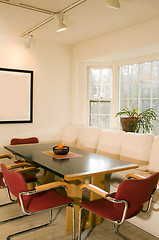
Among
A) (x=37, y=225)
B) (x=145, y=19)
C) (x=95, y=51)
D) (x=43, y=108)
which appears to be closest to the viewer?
(x=37, y=225)

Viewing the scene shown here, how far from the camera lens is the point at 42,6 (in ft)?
11.1

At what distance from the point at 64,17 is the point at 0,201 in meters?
2.81

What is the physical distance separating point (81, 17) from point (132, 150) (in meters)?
2.07

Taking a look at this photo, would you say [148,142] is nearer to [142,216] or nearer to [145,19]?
[142,216]

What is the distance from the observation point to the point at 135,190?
6.90ft

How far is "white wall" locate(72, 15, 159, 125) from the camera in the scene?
3963mm

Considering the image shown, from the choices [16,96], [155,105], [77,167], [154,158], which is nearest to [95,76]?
[155,105]

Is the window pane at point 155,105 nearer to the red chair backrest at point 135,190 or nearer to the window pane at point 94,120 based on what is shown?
the window pane at point 94,120

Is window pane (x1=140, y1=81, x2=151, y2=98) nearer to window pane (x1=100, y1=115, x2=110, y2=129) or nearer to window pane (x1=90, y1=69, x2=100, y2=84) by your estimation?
window pane (x1=100, y1=115, x2=110, y2=129)

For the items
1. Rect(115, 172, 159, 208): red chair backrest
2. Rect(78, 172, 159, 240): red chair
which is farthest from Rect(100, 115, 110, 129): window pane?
Rect(115, 172, 159, 208): red chair backrest

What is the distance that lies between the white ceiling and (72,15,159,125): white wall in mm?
128

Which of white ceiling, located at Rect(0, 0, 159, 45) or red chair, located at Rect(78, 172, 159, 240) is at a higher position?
white ceiling, located at Rect(0, 0, 159, 45)

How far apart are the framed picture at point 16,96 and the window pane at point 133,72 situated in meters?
1.92

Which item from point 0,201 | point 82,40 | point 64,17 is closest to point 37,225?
point 0,201
